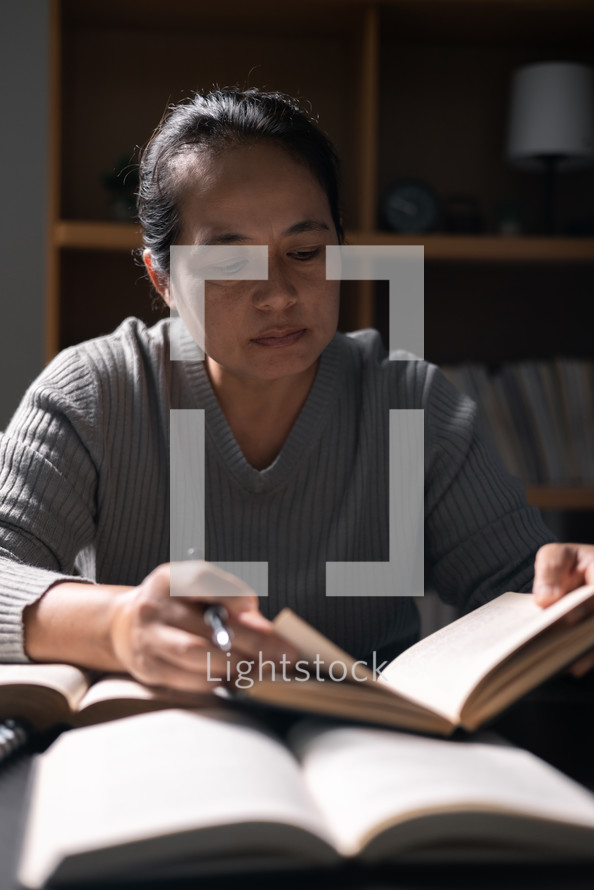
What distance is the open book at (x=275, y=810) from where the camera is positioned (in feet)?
1.44

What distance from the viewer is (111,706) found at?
66 centimetres

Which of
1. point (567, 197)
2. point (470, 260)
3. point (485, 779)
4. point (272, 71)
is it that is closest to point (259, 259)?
point (485, 779)

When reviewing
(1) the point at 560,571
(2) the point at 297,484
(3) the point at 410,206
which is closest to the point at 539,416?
(3) the point at 410,206

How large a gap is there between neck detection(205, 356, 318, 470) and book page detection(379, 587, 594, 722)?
17.0 inches

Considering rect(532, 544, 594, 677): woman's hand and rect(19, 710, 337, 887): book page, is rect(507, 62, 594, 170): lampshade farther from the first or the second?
rect(19, 710, 337, 887): book page

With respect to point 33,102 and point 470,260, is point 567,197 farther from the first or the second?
point 33,102

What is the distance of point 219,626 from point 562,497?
1.48m

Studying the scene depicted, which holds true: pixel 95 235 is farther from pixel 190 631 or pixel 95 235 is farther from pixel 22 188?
pixel 190 631

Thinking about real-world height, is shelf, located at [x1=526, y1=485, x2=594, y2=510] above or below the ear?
below

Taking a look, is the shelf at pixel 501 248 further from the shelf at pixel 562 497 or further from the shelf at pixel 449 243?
the shelf at pixel 562 497

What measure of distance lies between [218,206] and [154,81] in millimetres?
1299

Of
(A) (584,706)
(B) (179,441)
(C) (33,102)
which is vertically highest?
(C) (33,102)

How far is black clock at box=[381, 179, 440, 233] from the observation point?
2.05 m

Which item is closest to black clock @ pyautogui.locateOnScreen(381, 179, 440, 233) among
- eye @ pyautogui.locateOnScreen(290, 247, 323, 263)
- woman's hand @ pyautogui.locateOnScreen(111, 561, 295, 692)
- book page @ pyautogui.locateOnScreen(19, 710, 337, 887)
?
eye @ pyautogui.locateOnScreen(290, 247, 323, 263)
